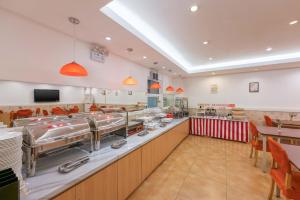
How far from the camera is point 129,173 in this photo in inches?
77.8

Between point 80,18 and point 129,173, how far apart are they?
2346 mm

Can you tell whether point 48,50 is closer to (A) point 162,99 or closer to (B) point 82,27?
(B) point 82,27

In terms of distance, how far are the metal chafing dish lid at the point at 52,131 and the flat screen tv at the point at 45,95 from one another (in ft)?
3.64

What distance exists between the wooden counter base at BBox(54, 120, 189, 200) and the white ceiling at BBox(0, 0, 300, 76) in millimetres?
1999

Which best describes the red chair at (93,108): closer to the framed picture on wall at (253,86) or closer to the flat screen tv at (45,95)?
the flat screen tv at (45,95)

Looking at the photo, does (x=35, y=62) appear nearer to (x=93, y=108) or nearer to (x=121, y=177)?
(x=93, y=108)

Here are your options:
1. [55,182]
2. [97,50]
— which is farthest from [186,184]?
Result: [97,50]

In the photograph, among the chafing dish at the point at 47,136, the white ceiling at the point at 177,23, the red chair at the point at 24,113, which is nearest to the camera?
the chafing dish at the point at 47,136

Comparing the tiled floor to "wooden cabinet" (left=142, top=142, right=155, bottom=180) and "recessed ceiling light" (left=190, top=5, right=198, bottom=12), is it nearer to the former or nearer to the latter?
"wooden cabinet" (left=142, top=142, right=155, bottom=180)

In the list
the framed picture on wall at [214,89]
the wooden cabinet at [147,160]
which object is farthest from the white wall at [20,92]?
the framed picture on wall at [214,89]

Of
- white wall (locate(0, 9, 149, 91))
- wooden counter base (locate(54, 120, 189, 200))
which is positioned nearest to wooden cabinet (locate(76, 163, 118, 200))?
wooden counter base (locate(54, 120, 189, 200))

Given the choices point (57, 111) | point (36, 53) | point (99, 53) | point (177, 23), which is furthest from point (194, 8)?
point (57, 111)

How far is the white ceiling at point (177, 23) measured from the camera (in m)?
1.92

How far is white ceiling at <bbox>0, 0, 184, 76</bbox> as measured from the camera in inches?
68.5
